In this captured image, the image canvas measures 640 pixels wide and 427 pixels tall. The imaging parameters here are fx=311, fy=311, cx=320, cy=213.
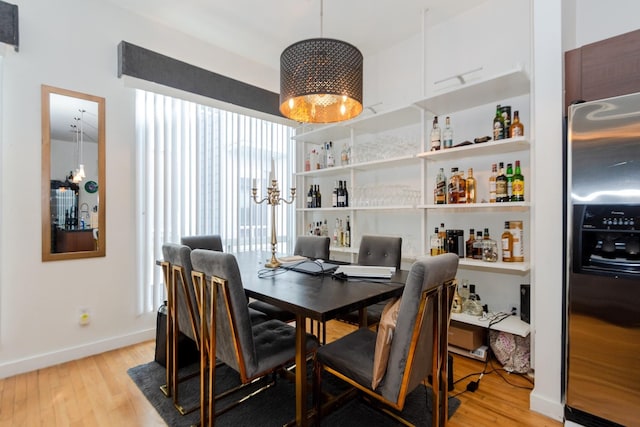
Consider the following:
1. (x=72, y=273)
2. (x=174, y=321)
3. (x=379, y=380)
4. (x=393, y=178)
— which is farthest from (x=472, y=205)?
(x=72, y=273)

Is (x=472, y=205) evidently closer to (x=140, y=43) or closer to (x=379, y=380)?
(x=379, y=380)

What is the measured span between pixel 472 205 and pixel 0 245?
3.38m

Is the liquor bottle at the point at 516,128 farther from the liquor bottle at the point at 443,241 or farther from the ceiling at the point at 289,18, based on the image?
the ceiling at the point at 289,18

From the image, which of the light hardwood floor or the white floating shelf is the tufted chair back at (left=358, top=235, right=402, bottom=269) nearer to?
the white floating shelf

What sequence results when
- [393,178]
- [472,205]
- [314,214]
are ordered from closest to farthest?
[472,205], [393,178], [314,214]

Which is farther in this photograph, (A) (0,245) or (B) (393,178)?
(B) (393,178)

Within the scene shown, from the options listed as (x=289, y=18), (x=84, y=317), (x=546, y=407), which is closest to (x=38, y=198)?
(x=84, y=317)

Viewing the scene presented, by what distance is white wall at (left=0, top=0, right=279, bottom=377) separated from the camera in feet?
7.24

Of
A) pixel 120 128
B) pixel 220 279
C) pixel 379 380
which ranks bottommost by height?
pixel 379 380

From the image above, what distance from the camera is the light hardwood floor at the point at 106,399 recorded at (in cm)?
170

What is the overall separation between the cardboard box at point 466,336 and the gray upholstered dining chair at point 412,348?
0.92 meters

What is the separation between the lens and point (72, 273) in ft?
8.07

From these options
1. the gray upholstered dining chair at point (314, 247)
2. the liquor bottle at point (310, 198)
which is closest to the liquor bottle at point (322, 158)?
the liquor bottle at point (310, 198)

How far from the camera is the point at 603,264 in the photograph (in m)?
1.51
